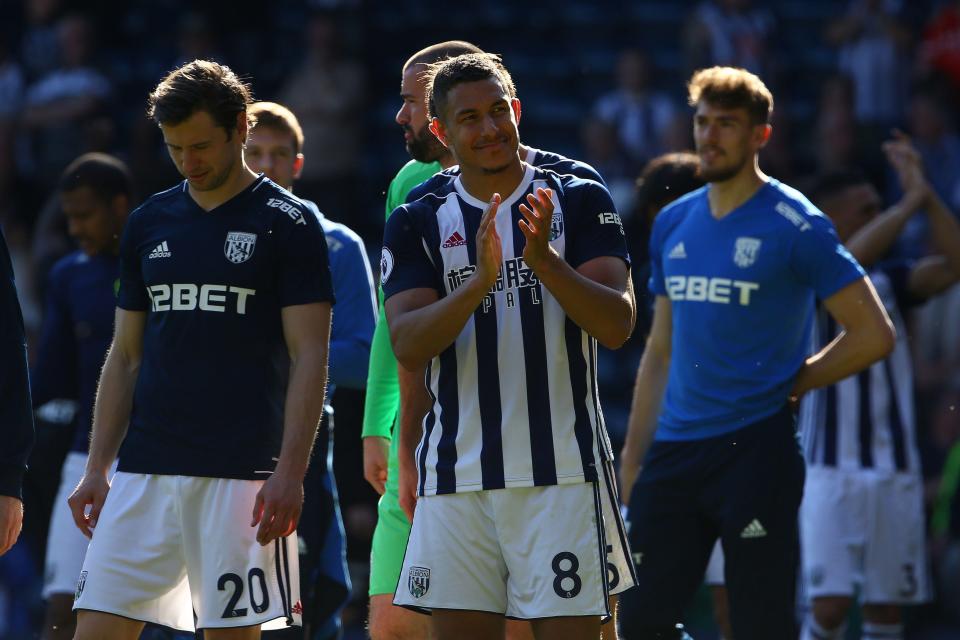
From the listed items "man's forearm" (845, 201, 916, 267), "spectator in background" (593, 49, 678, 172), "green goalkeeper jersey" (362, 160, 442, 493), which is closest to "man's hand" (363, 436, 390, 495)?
"green goalkeeper jersey" (362, 160, 442, 493)

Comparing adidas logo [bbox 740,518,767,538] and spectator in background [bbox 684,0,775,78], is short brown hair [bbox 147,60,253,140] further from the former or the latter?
spectator in background [bbox 684,0,775,78]

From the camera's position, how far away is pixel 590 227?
4.55m

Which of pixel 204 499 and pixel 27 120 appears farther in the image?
pixel 27 120

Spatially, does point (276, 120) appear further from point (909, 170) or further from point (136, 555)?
point (909, 170)

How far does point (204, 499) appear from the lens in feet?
15.7

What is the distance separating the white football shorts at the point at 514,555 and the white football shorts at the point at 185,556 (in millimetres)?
534

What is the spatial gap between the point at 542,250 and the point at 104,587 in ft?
5.81

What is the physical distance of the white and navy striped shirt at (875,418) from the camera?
766cm

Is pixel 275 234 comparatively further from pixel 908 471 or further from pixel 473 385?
pixel 908 471

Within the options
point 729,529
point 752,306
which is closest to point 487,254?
point 752,306

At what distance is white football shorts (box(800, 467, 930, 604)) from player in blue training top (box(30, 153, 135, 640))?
11.6 ft

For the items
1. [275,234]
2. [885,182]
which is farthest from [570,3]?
[275,234]

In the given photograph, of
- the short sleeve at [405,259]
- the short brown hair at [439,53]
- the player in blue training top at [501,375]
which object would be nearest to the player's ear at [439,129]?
the player in blue training top at [501,375]

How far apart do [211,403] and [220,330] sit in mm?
233
